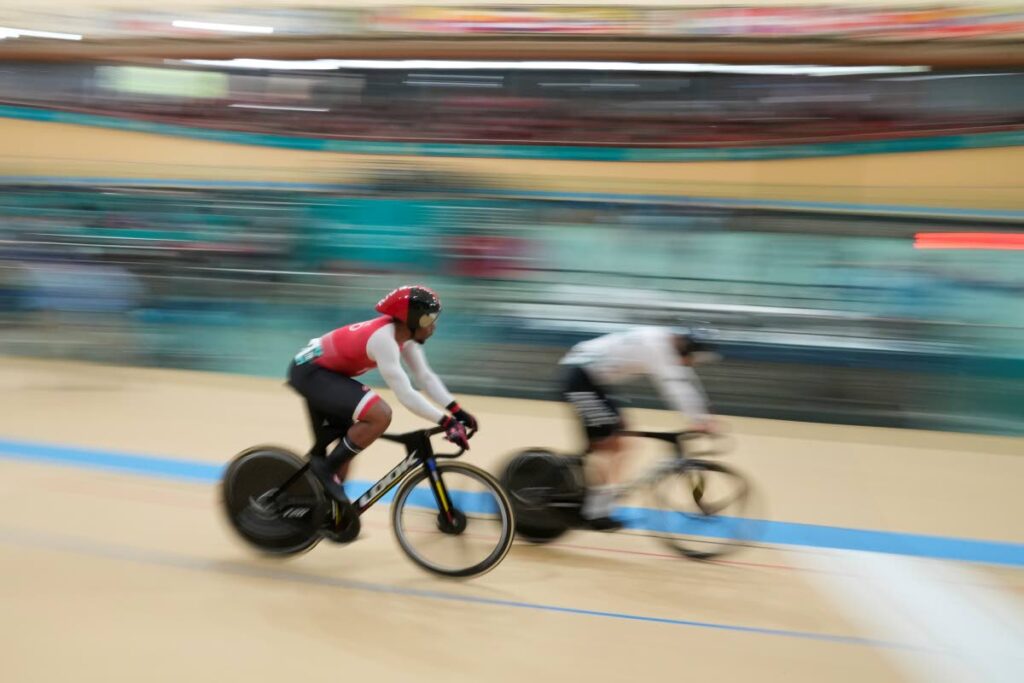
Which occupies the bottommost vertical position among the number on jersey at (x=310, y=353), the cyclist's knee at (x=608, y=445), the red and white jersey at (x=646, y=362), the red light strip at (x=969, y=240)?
the number on jersey at (x=310, y=353)

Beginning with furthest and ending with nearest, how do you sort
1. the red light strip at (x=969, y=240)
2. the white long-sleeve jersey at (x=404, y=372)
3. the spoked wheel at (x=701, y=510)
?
the red light strip at (x=969, y=240)
the spoked wheel at (x=701, y=510)
the white long-sleeve jersey at (x=404, y=372)

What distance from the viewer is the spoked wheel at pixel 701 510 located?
401cm

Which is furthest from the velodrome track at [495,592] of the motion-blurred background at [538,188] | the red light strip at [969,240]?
the red light strip at [969,240]

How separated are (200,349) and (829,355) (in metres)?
5.73

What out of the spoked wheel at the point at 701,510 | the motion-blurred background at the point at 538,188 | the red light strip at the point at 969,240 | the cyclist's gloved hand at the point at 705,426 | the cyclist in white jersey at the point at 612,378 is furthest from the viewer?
the red light strip at the point at 969,240

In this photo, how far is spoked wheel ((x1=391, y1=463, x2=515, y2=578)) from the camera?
358 cm

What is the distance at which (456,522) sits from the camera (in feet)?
11.9

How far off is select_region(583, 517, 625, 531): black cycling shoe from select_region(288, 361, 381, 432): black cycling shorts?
122 centimetres

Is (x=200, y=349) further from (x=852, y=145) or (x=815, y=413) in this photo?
(x=852, y=145)

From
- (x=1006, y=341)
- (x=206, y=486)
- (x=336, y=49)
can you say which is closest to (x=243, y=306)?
(x=206, y=486)

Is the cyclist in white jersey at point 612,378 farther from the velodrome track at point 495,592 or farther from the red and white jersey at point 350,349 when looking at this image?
the red and white jersey at point 350,349

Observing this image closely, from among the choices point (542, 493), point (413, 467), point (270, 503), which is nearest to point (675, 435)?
point (542, 493)

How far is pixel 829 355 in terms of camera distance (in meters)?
7.06

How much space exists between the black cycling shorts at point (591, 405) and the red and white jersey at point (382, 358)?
737 mm
